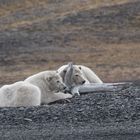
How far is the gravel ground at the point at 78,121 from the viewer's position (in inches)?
445

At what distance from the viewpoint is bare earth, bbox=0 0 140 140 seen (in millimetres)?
12203

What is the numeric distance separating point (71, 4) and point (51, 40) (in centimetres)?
1188

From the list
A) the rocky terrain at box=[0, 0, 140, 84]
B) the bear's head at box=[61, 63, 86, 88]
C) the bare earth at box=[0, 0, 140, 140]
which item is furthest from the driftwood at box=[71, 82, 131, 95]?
the rocky terrain at box=[0, 0, 140, 84]

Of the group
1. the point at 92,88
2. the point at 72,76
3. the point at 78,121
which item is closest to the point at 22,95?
the point at 92,88

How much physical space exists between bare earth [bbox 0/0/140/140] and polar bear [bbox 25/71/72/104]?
3.24ft

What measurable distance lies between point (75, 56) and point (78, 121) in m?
35.5

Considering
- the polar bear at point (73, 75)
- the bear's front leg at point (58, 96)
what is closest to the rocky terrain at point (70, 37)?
the polar bear at point (73, 75)

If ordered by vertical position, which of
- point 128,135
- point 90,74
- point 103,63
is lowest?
point 103,63

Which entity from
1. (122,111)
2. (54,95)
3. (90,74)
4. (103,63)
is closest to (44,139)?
(122,111)

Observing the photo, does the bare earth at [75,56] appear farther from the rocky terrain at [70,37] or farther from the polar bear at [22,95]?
the polar bear at [22,95]

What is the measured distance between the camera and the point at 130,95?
17406 mm

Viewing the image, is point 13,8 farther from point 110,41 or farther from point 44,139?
point 44,139

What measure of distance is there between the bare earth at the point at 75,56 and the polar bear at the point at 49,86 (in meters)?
0.99

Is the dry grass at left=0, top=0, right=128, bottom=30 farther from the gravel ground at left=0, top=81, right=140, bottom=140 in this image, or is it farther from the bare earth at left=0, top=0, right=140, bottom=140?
the gravel ground at left=0, top=81, right=140, bottom=140
